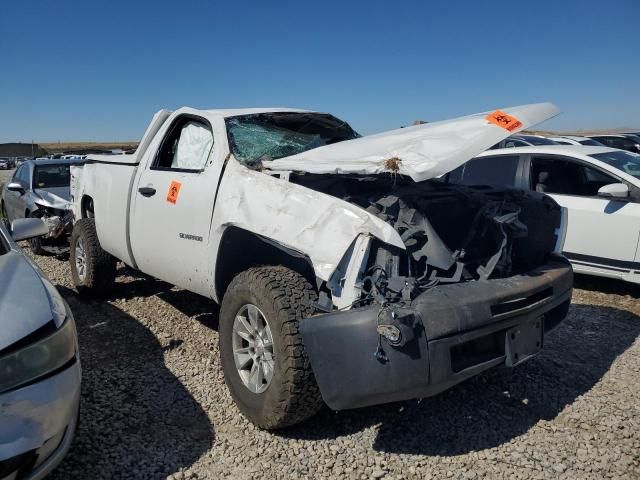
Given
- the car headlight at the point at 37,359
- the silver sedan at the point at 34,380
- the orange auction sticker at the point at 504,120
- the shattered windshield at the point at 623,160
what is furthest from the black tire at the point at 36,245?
the shattered windshield at the point at 623,160

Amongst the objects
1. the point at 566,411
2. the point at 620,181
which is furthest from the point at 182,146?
the point at 620,181

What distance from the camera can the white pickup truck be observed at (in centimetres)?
242

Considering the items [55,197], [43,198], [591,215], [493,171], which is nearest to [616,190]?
[591,215]

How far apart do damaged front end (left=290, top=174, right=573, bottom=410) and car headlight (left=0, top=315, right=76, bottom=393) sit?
1.11 metres

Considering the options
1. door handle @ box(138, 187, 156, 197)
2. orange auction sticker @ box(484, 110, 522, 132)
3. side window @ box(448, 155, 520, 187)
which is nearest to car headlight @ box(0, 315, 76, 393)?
door handle @ box(138, 187, 156, 197)

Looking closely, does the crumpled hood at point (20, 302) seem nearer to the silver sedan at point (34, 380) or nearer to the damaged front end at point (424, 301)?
the silver sedan at point (34, 380)

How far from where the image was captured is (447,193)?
10.6 feet

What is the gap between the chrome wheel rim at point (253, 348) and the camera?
292 centimetres

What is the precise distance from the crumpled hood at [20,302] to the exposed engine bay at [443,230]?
1498mm

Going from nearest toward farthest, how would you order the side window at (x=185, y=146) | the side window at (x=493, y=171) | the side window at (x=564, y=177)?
the side window at (x=185, y=146) → the side window at (x=564, y=177) → the side window at (x=493, y=171)

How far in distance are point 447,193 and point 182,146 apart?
2276mm

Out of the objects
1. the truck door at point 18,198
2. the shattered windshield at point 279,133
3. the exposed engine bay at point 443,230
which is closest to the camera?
the exposed engine bay at point 443,230

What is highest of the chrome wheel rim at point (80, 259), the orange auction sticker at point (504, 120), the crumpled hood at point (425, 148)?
the orange auction sticker at point (504, 120)

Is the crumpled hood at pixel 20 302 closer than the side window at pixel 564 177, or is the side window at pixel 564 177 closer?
the crumpled hood at pixel 20 302
